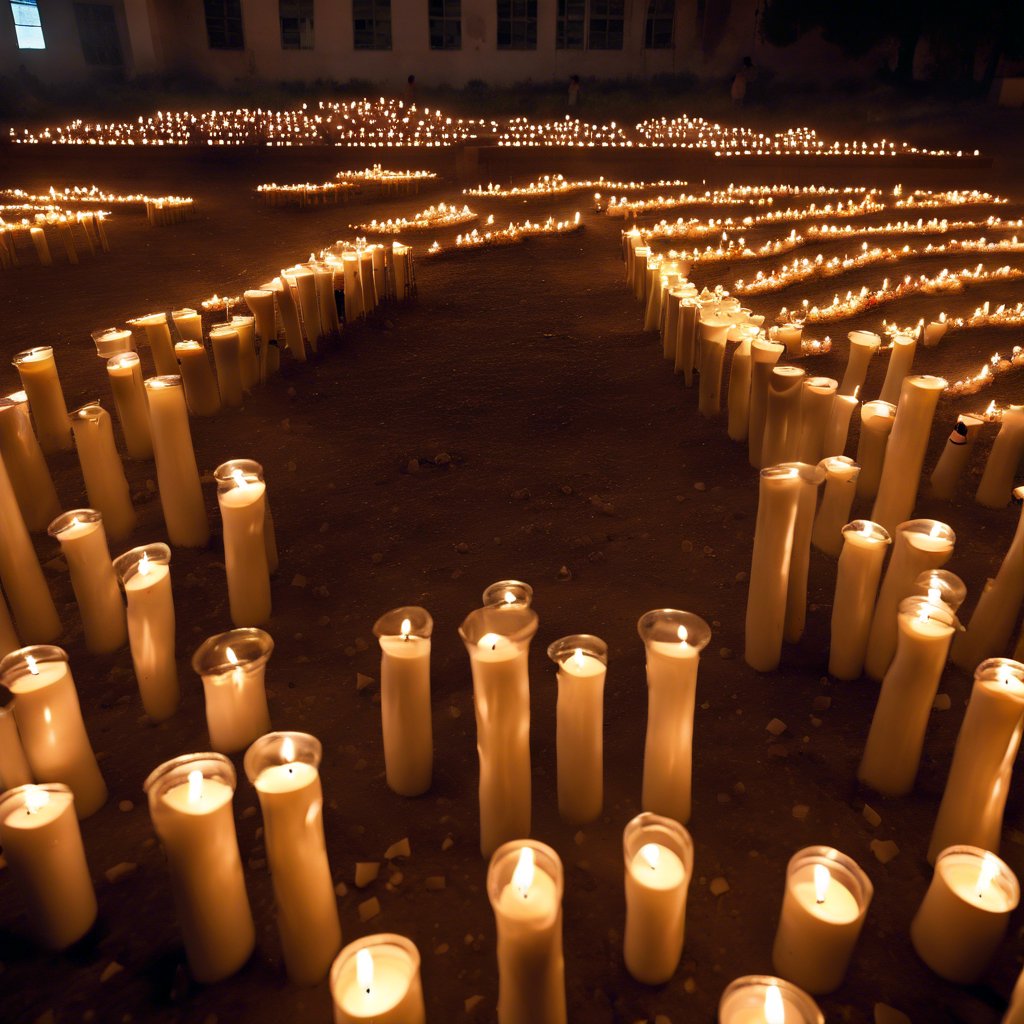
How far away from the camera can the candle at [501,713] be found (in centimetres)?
181

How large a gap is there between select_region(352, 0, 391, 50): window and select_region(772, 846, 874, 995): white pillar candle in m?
26.6

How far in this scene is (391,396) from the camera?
4500mm

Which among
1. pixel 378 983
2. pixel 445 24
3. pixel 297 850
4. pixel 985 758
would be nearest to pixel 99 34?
pixel 445 24

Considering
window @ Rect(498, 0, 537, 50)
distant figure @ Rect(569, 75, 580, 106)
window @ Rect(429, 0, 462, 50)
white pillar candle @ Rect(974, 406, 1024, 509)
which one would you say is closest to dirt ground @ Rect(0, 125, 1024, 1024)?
white pillar candle @ Rect(974, 406, 1024, 509)

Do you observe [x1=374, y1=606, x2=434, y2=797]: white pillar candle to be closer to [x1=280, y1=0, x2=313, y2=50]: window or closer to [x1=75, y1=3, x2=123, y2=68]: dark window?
[x1=280, y1=0, x2=313, y2=50]: window

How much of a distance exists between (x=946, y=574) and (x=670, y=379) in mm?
2725

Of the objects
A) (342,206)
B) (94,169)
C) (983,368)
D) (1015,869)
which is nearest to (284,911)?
(1015,869)

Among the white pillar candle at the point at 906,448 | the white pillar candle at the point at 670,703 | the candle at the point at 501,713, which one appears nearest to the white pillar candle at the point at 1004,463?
the white pillar candle at the point at 906,448

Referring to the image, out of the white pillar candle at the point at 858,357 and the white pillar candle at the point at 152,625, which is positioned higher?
the white pillar candle at the point at 858,357

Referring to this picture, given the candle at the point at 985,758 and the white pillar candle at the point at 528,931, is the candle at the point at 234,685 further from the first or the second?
the candle at the point at 985,758

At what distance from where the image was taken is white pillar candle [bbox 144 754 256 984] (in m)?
1.61

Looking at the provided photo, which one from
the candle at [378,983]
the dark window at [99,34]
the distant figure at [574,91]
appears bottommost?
the candle at [378,983]

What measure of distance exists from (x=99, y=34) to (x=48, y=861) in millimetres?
29882

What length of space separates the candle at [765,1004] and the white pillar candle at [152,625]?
5.76 ft
